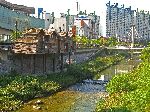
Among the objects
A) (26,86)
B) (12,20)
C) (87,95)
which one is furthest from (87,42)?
(26,86)

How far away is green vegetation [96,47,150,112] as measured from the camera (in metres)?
25.0

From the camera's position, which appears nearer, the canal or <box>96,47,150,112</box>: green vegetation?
<box>96,47,150,112</box>: green vegetation

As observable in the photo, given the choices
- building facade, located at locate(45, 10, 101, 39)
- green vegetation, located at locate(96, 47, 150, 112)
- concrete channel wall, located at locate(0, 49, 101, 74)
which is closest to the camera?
green vegetation, located at locate(96, 47, 150, 112)

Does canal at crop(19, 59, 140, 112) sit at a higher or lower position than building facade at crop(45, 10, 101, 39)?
lower

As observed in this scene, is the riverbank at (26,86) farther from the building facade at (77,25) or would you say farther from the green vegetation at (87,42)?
the building facade at (77,25)

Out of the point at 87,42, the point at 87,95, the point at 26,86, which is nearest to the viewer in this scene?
the point at 26,86

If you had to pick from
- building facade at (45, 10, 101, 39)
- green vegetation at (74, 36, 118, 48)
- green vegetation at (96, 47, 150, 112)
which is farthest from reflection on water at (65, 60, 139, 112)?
building facade at (45, 10, 101, 39)

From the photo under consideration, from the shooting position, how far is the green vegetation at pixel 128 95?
2498cm

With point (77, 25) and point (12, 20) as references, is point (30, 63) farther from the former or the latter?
point (77, 25)

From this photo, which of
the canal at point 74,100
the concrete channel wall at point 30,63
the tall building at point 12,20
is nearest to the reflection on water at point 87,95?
the canal at point 74,100

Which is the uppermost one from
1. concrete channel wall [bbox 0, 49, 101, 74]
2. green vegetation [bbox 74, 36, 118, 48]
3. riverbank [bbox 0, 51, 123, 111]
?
green vegetation [bbox 74, 36, 118, 48]

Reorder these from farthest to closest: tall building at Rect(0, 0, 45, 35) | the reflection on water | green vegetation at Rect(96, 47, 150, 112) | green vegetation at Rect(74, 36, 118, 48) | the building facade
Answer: the building facade < green vegetation at Rect(74, 36, 118, 48) < tall building at Rect(0, 0, 45, 35) < the reflection on water < green vegetation at Rect(96, 47, 150, 112)

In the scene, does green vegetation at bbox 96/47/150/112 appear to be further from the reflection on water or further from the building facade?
the building facade

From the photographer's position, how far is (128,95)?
31.3 metres
